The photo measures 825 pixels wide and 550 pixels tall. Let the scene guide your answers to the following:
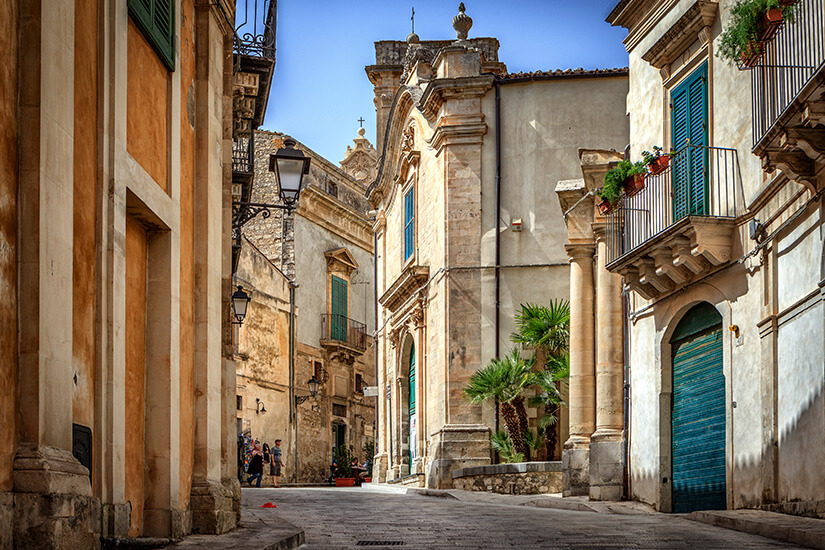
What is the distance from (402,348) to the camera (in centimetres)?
3375

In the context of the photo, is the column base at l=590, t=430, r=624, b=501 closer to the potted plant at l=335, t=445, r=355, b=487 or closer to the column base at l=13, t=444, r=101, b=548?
the column base at l=13, t=444, r=101, b=548

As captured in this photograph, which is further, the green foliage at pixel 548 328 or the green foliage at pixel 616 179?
the green foliage at pixel 548 328

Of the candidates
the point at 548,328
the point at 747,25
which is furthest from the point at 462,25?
the point at 747,25

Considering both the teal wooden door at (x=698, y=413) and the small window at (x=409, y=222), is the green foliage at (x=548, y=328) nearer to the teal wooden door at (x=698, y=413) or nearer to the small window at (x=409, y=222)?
the small window at (x=409, y=222)

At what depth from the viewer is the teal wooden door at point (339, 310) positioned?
146 feet

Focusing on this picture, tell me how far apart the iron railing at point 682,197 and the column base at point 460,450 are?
9981 mm

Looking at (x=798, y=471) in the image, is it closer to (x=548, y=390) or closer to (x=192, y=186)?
(x=192, y=186)

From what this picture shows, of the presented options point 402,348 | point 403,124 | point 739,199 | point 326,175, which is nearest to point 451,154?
point 403,124

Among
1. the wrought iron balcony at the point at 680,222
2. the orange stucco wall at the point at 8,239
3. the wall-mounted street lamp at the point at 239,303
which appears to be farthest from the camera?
the wall-mounted street lamp at the point at 239,303

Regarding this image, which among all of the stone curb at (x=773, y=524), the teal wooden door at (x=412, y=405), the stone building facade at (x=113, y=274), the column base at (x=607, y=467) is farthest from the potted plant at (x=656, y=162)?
the teal wooden door at (x=412, y=405)

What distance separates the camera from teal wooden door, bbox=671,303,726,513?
14.9 m

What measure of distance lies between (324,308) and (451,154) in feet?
58.8

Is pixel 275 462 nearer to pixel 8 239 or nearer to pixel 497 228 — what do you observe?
pixel 497 228

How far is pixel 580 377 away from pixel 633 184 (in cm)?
544
